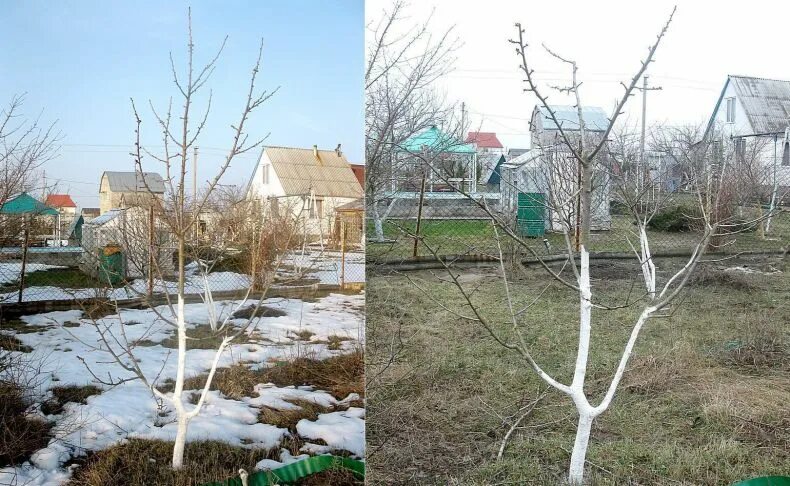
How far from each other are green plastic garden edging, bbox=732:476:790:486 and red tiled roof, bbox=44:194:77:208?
261 centimetres

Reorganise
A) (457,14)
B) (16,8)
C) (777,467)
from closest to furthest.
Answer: (16,8) → (457,14) → (777,467)

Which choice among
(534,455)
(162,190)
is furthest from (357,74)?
(534,455)

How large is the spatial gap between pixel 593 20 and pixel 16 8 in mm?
1977

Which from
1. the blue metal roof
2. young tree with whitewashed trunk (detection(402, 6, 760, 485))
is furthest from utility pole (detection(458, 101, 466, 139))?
the blue metal roof

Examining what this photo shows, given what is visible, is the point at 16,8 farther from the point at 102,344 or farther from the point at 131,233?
the point at 102,344

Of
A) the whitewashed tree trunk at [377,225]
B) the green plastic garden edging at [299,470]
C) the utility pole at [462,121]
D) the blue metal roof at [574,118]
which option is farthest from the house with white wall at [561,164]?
the green plastic garden edging at [299,470]

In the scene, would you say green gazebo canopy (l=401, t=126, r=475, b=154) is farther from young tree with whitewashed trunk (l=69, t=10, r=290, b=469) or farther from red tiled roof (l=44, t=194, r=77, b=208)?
red tiled roof (l=44, t=194, r=77, b=208)

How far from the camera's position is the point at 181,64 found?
2.28 meters

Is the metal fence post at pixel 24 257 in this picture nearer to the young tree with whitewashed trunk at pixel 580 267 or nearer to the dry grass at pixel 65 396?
the dry grass at pixel 65 396

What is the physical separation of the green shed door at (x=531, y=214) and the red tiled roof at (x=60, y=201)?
1496 mm

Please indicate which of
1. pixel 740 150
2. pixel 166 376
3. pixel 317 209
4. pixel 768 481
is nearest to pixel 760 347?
pixel 768 481

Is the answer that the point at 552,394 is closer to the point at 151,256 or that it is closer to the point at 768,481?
the point at 768,481

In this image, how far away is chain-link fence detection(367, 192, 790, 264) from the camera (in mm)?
2463

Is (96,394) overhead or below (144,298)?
below
